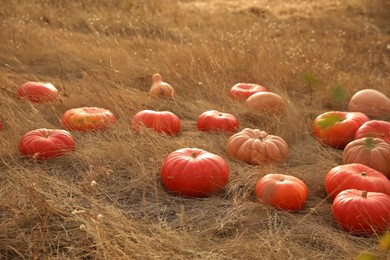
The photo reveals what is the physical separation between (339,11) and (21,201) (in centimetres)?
995

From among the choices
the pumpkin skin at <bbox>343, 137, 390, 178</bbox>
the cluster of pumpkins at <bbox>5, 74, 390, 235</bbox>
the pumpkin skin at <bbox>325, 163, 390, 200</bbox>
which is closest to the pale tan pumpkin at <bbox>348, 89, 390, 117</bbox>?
the cluster of pumpkins at <bbox>5, 74, 390, 235</bbox>

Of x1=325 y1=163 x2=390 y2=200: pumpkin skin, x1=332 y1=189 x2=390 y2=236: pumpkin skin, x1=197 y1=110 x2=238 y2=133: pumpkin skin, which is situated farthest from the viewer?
x1=197 y1=110 x2=238 y2=133: pumpkin skin

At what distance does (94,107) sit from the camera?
15.7ft

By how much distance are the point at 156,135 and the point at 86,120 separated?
27.3 inches

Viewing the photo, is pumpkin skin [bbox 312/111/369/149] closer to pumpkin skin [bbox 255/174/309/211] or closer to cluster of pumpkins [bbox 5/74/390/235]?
cluster of pumpkins [bbox 5/74/390/235]

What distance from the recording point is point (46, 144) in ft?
12.2

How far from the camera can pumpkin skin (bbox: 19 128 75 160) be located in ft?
12.1

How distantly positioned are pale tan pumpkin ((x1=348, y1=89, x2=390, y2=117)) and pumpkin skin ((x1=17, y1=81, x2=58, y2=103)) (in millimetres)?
2993

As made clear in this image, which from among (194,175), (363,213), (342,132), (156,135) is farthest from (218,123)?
(363,213)

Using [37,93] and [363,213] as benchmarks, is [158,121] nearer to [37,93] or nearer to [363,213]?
[37,93]

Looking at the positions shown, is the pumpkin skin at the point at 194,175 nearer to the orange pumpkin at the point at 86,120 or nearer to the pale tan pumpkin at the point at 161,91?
the orange pumpkin at the point at 86,120

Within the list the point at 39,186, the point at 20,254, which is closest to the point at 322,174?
the point at 39,186

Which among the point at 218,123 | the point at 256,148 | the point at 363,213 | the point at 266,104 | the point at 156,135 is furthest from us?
the point at 266,104

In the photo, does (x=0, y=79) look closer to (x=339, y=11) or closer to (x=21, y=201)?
(x=21, y=201)
